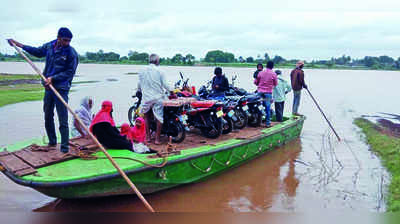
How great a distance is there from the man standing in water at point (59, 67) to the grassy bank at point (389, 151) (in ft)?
16.5

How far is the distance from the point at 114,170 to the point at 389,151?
7.19 metres

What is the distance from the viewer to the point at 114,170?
169 inches

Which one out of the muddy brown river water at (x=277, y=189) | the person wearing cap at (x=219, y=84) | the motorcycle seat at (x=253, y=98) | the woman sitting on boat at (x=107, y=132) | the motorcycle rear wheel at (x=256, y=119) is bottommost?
the muddy brown river water at (x=277, y=189)

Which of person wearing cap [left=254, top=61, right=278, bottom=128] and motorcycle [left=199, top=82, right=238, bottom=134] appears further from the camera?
person wearing cap [left=254, top=61, right=278, bottom=128]

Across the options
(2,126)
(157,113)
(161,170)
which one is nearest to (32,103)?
(2,126)

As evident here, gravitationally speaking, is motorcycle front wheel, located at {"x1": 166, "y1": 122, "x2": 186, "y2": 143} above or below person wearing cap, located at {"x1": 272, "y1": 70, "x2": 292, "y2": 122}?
below

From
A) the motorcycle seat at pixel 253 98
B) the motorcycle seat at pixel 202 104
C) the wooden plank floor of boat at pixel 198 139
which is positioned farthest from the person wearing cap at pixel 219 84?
the motorcycle seat at pixel 202 104

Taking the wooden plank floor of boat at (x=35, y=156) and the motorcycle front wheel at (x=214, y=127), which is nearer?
the wooden plank floor of boat at (x=35, y=156)

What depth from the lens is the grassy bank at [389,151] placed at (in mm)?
5743

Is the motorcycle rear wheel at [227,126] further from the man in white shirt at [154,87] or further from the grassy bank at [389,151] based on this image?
the grassy bank at [389,151]

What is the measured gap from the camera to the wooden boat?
4.04 metres

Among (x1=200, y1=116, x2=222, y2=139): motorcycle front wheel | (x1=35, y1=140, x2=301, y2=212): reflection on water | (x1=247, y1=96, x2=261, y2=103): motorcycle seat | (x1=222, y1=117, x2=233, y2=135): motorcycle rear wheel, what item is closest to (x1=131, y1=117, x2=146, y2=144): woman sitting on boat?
(x1=35, y1=140, x2=301, y2=212): reflection on water

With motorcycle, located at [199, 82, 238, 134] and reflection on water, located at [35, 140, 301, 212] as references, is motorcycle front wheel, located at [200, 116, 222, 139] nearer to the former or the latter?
motorcycle, located at [199, 82, 238, 134]

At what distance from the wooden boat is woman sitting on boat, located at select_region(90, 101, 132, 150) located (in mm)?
138
